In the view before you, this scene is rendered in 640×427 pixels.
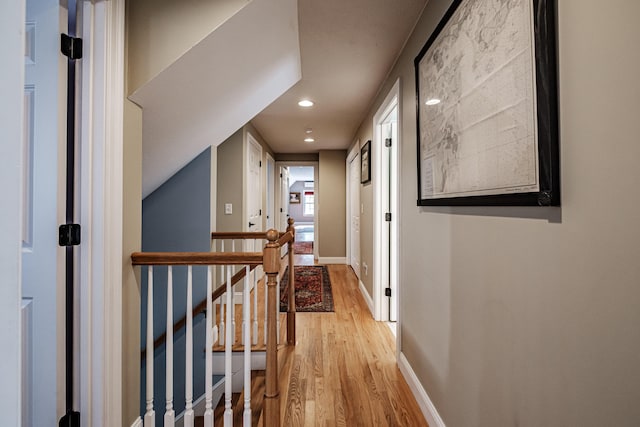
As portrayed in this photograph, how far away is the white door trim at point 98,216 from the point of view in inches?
47.8

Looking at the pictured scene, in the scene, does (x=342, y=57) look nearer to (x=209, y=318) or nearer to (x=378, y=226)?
(x=378, y=226)

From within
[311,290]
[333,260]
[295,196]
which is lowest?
[311,290]

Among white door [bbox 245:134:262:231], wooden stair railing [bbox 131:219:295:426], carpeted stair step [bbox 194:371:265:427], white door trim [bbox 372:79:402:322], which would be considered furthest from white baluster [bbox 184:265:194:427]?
white door [bbox 245:134:262:231]

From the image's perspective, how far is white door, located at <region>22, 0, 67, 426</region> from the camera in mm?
1134

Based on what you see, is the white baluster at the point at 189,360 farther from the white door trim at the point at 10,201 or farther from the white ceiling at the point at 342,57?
the white ceiling at the point at 342,57

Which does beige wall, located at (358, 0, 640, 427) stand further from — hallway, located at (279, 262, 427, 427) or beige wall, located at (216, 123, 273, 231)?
beige wall, located at (216, 123, 273, 231)

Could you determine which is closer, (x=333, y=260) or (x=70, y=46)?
(x=70, y=46)

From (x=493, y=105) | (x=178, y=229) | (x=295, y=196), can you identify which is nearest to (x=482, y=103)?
(x=493, y=105)

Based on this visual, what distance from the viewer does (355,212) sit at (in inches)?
199

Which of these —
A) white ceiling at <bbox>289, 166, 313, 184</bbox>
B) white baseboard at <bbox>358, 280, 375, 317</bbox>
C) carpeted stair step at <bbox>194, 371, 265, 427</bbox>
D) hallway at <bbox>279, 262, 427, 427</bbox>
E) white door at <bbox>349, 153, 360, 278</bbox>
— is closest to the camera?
hallway at <bbox>279, 262, 427, 427</bbox>

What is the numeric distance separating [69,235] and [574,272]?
1.60m

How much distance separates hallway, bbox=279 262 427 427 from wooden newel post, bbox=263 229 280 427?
0.92 feet

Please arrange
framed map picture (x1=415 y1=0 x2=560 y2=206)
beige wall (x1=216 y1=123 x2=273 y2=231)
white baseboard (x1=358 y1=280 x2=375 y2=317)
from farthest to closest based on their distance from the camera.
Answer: beige wall (x1=216 y1=123 x2=273 y2=231) → white baseboard (x1=358 y1=280 x2=375 y2=317) → framed map picture (x1=415 y1=0 x2=560 y2=206)

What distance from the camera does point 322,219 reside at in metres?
6.14
